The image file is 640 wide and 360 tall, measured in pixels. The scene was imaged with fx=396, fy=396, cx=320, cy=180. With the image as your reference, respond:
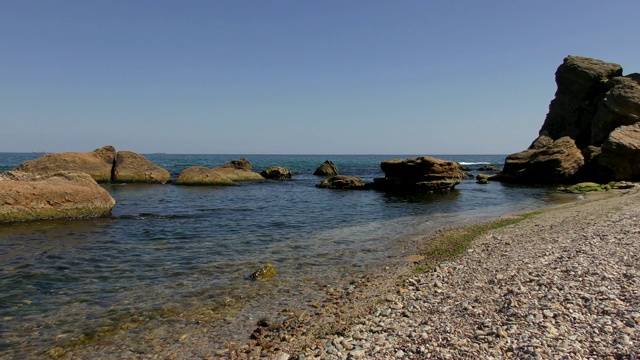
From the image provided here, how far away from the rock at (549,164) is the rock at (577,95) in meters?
17.0

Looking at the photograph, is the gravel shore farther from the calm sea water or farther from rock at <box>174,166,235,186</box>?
rock at <box>174,166,235,186</box>

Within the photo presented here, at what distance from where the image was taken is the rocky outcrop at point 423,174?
131 ft

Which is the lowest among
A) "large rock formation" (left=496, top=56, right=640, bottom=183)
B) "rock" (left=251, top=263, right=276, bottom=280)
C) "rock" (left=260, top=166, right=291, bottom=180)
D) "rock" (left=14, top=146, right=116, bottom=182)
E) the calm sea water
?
the calm sea water

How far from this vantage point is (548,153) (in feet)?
159

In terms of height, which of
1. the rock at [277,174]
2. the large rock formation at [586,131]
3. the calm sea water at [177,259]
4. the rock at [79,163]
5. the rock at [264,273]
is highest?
the large rock formation at [586,131]

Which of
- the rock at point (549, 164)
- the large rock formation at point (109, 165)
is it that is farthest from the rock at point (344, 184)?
the rock at point (549, 164)

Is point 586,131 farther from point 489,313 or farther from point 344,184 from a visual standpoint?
point 489,313

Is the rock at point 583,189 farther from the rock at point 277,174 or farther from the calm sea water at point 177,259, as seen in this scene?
the rock at point 277,174

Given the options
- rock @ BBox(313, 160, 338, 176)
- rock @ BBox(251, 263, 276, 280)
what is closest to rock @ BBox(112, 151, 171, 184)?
rock @ BBox(313, 160, 338, 176)

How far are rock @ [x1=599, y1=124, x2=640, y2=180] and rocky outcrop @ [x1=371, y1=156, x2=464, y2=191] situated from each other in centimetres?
1614

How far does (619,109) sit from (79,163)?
2491 inches

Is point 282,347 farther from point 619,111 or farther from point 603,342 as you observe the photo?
point 619,111

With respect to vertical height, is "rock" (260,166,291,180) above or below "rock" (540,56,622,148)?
below

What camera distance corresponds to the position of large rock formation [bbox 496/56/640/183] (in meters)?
41.8
